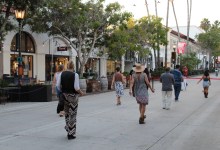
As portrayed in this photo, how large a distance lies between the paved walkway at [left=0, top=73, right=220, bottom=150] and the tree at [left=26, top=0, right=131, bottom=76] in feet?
42.4

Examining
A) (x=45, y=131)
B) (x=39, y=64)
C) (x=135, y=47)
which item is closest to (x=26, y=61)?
(x=39, y=64)

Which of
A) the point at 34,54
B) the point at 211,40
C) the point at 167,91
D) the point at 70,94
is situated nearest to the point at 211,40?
the point at 211,40

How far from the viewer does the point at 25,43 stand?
29.1 m

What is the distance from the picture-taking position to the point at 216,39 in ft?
248

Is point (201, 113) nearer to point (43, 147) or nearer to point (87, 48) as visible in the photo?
point (43, 147)

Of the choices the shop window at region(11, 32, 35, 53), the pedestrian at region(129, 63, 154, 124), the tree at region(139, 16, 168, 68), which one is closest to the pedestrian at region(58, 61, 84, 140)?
the pedestrian at region(129, 63, 154, 124)

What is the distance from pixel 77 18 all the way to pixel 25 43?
531 centimetres

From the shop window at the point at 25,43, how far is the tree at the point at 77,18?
153cm

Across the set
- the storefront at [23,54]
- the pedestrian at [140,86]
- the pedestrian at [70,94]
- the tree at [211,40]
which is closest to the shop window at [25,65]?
the storefront at [23,54]

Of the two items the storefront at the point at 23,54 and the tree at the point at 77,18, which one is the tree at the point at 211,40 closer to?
the tree at the point at 77,18

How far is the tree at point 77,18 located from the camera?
26.3 m

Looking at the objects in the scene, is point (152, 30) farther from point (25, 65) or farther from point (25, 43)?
point (25, 65)

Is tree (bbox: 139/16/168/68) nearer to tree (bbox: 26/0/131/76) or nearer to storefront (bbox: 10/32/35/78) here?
tree (bbox: 26/0/131/76)

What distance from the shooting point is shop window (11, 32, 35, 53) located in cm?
2817
